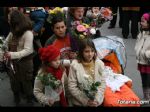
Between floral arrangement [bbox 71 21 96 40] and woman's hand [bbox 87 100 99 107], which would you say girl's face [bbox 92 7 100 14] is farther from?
woman's hand [bbox 87 100 99 107]

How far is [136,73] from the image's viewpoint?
22.8 ft

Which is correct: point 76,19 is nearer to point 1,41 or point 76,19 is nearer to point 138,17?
point 1,41

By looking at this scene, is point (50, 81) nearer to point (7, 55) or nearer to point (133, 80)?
point (7, 55)

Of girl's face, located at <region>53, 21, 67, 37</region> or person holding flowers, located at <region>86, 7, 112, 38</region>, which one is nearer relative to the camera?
girl's face, located at <region>53, 21, 67, 37</region>

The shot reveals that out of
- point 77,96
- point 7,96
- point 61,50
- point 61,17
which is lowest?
point 7,96

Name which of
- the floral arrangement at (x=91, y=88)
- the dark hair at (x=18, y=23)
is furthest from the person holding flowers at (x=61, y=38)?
the floral arrangement at (x=91, y=88)

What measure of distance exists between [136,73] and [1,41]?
98.0 inches

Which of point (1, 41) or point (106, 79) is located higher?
point (1, 41)

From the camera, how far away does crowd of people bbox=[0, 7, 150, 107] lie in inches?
184

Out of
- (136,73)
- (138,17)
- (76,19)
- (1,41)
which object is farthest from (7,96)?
(138,17)

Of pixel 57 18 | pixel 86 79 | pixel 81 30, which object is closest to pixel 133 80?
pixel 81 30

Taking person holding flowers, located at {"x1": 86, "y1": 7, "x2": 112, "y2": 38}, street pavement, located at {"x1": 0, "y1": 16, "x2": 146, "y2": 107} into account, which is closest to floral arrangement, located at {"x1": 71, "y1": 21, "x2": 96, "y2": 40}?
person holding flowers, located at {"x1": 86, "y1": 7, "x2": 112, "y2": 38}
